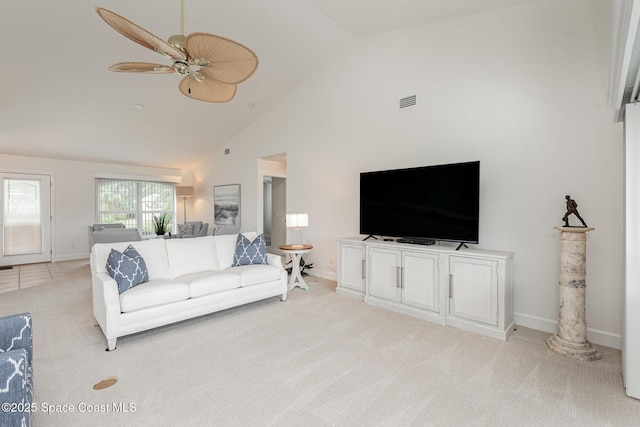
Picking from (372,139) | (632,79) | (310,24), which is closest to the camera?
(632,79)

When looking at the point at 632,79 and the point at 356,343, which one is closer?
the point at 632,79

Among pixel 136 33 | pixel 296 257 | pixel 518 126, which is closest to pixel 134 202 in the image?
pixel 296 257

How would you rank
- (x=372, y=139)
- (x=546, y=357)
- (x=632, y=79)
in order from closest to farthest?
(x=632, y=79) → (x=546, y=357) → (x=372, y=139)

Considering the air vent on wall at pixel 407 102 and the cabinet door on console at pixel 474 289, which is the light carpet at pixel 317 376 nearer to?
the cabinet door on console at pixel 474 289

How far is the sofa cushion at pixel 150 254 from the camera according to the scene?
10.8 feet

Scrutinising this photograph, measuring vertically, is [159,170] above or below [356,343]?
above

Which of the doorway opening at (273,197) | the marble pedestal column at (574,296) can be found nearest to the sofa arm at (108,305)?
the marble pedestal column at (574,296)

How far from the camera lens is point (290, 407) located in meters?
1.98

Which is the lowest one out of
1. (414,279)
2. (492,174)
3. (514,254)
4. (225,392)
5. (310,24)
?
(225,392)

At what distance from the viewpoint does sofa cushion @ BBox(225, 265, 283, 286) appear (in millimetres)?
3752

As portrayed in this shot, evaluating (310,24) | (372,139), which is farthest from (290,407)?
(310,24)

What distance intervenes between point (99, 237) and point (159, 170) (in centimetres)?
344

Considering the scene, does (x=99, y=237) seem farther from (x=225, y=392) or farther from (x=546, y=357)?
(x=546, y=357)

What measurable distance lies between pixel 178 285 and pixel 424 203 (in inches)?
116
